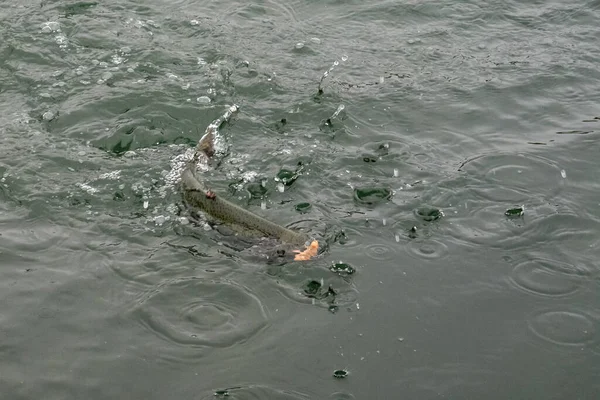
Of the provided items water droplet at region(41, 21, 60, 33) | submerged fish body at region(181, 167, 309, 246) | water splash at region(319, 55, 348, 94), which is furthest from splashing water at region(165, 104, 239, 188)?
water droplet at region(41, 21, 60, 33)

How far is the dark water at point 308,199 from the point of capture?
16.4 feet

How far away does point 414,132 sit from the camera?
7719mm

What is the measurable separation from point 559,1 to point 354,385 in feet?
26.0

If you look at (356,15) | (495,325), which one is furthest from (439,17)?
(495,325)

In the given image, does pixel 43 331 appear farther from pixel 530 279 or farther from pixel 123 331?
pixel 530 279

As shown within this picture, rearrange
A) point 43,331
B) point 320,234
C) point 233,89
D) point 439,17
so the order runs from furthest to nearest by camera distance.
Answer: point 439,17
point 233,89
point 320,234
point 43,331

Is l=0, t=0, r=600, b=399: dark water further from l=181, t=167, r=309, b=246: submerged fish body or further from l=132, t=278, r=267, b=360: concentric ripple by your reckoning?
l=181, t=167, r=309, b=246: submerged fish body

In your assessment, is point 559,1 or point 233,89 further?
point 559,1

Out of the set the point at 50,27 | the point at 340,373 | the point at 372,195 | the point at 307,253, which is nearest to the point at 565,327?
the point at 340,373

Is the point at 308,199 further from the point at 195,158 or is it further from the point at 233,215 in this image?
the point at 195,158

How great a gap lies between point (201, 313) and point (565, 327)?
108 inches

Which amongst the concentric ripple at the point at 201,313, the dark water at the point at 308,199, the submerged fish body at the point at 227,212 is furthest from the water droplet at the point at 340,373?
the submerged fish body at the point at 227,212

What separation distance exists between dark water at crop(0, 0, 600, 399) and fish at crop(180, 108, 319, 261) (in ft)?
0.51

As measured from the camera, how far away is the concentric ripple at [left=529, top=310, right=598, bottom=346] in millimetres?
5184
